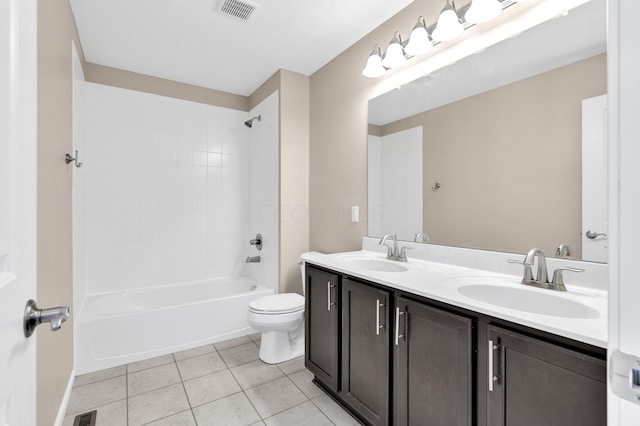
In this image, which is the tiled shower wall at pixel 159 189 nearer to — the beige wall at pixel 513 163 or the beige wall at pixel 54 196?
the beige wall at pixel 54 196

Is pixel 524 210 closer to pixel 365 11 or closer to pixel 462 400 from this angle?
pixel 462 400

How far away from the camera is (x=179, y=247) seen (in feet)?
10.8

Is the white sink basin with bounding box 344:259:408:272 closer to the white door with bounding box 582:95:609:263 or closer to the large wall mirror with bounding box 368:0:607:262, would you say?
the large wall mirror with bounding box 368:0:607:262

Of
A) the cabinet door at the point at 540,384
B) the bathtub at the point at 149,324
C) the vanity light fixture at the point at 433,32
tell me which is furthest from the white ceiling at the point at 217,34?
the bathtub at the point at 149,324

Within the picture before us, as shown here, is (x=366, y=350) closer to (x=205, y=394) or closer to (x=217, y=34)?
(x=205, y=394)

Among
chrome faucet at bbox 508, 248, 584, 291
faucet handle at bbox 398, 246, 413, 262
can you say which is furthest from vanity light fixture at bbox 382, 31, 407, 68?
chrome faucet at bbox 508, 248, 584, 291

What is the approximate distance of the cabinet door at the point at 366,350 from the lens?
1461mm

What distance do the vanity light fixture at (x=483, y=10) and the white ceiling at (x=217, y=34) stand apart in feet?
1.87

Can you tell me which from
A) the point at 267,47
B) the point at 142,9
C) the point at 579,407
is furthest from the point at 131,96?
the point at 579,407

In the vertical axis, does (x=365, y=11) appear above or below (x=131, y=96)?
above

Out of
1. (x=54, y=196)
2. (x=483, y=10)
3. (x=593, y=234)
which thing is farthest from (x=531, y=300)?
(x=54, y=196)

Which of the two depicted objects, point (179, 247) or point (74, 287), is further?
point (179, 247)

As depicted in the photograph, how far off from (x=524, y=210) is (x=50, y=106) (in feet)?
7.67
